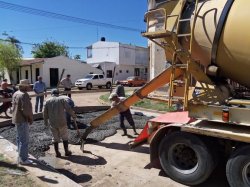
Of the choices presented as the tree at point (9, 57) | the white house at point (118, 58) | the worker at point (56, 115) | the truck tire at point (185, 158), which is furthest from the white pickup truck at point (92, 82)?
the truck tire at point (185, 158)

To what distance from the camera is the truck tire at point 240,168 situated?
4922 mm

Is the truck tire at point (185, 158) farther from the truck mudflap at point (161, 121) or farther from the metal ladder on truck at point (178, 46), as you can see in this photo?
the metal ladder on truck at point (178, 46)

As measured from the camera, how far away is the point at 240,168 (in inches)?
196

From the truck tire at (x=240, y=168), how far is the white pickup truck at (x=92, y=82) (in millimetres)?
30217

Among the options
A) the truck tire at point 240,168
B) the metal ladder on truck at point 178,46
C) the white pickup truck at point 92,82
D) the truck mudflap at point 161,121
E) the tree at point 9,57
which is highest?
the tree at point 9,57

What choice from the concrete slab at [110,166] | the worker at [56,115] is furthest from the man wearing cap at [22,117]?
the worker at [56,115]

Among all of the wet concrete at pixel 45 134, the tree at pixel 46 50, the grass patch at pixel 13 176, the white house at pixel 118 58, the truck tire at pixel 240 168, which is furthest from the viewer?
the tree at pixel 46 50

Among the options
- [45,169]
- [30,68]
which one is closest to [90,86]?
[30,68]

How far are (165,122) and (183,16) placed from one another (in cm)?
201

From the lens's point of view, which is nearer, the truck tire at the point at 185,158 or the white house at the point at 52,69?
the truck tire at the point at 185,158

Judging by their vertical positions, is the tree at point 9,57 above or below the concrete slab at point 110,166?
above

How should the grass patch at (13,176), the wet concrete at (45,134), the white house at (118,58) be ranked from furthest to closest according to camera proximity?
the white house at (118,58) < the wet concrete at (45,134) < the grass patch at (13,176)

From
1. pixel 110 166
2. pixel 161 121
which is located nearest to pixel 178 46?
pixel 161 121

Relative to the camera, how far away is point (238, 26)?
4.88 meters
